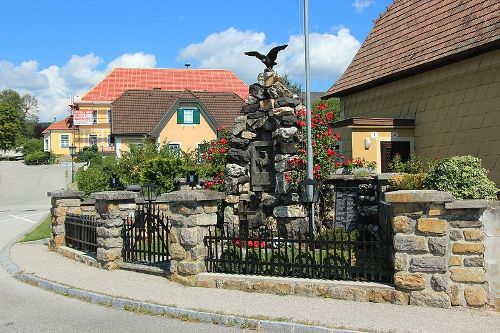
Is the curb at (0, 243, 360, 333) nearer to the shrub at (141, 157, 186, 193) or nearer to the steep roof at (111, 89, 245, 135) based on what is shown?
the shrub at (141, 157, 186, 193)

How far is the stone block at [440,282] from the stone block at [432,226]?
60 centimetres

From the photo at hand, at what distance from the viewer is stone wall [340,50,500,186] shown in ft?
46.2

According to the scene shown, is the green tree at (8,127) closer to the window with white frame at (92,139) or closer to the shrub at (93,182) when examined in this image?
the window with white frame at (92,139)

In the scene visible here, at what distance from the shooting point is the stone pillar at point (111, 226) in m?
11.3

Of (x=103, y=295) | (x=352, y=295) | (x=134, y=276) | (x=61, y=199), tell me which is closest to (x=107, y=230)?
(x=134, y=276)

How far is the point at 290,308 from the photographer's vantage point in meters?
7.57

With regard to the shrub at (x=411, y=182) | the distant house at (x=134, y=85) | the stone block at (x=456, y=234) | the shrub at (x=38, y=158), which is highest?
the distant house at (x=134, y=85)

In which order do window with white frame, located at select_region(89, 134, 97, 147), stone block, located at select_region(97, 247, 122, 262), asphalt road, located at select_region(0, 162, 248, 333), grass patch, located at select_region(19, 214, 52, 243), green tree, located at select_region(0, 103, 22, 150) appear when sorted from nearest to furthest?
asphalt road, located at select_region(0, 162, 248, 333) < stone block, located at select_region(97, 247, 122, 262) < grass patch, located at select_region(19, 214, 52, 243) < window with white frame, located at select_region(89, 134, 97, 147) < green tree, located at select_region(0, 103, 22, 150)

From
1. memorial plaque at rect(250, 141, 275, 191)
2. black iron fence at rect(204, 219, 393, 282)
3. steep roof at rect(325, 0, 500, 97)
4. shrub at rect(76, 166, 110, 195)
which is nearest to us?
black iron fence at rect(204, 219, 393, 282)

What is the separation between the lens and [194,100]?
143ft

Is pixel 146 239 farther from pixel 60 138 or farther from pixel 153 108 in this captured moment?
pixel 60 138

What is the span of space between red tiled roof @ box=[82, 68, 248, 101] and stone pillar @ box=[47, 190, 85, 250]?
4695cm

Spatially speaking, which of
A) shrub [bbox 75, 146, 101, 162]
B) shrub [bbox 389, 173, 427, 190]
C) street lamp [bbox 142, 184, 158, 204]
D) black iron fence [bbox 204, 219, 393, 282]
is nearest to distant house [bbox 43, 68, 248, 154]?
shrub [bbox 75, 146, 101, 162]

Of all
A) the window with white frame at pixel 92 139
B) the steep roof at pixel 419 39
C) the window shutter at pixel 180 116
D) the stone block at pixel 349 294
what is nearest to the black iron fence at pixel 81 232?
the stone block at pixel 349 294
